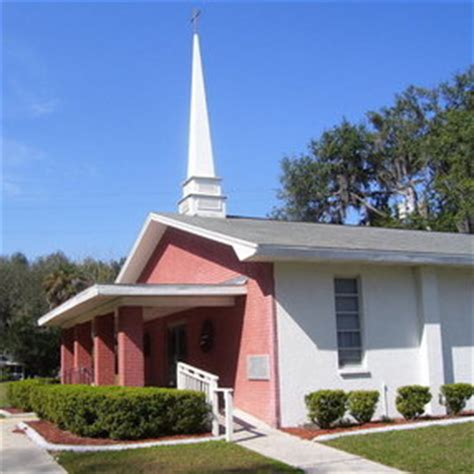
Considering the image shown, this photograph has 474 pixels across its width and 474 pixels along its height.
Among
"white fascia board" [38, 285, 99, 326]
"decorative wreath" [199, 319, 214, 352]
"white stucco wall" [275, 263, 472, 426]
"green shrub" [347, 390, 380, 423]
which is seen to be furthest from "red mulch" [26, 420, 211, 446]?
"decorative wreath" [199, 319, 214, 352]

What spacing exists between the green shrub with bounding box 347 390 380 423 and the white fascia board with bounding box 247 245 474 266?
2.62 m

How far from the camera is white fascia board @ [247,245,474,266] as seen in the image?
13086 millimetres

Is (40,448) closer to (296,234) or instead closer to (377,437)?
(377,437)

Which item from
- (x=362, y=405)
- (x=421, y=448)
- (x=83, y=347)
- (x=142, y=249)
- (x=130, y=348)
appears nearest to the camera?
(x=421, y=448)

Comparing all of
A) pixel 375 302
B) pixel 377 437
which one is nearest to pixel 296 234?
pixel 375 302

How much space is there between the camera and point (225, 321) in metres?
15.9

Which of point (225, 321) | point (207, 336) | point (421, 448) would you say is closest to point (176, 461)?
point (421, 448)

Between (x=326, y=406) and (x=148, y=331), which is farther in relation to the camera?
(x=148, y=331)

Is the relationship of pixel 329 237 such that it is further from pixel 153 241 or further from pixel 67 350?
pixel 67 350

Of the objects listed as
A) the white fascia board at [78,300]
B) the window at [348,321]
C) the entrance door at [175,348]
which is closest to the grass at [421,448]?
the window at [348,321]

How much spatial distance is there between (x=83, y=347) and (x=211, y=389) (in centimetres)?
745

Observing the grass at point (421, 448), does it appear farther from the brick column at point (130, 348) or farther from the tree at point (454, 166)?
the tree at point (454, 166)

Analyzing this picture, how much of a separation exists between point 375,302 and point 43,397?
301 inches

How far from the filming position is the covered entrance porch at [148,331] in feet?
45.4
